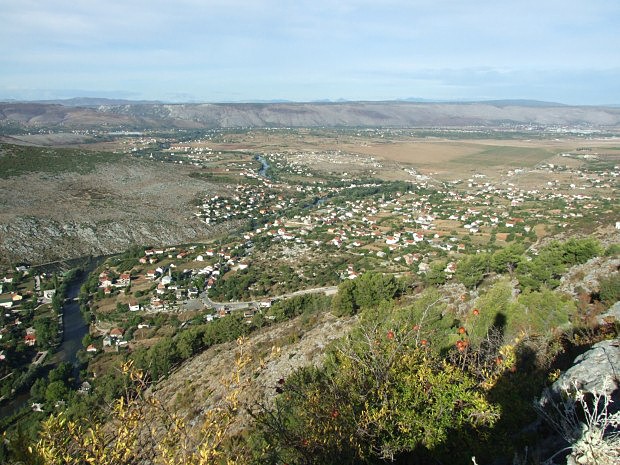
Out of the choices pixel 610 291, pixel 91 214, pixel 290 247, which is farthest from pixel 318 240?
pixel 610 291

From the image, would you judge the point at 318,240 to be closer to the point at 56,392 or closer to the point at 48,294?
the point at 48,294

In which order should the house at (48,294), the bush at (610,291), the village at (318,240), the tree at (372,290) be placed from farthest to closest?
1. the house at (48,294)
2. the village at (318,240)
3. the tree at (372,290)
4. the bush at (610,291)

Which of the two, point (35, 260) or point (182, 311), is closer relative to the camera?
point (182, 311)

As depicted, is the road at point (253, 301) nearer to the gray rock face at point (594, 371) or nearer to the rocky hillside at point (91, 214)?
the rocky hillside at point (91, 214)

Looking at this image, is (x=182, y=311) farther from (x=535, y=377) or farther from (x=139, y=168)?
(x=139, y=168)

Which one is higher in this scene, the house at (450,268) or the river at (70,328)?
the house at (450,268)

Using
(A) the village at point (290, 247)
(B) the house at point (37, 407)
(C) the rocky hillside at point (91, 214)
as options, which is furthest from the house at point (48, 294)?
(B) the house at point (37, 407)

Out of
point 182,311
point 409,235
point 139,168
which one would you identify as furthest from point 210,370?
point 139,168

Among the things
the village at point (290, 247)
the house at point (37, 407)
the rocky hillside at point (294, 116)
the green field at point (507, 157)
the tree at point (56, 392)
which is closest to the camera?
the house at point (37, 407)
